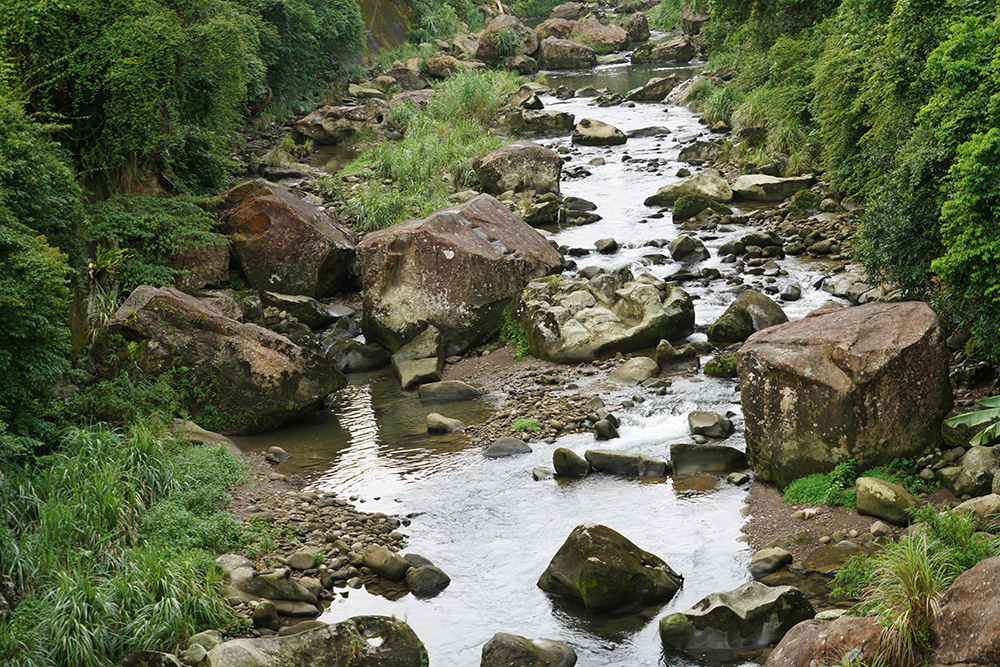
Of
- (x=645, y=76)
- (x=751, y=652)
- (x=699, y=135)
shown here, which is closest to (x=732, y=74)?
(x=699, y=135)

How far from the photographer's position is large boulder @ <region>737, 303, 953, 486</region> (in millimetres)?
8625

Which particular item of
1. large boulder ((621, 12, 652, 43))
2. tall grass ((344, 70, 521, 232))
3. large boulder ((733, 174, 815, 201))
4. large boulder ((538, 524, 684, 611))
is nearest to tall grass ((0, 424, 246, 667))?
large boulder ((538, 524, 684, 611))

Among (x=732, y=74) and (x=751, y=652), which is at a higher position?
(x=732, y=74)

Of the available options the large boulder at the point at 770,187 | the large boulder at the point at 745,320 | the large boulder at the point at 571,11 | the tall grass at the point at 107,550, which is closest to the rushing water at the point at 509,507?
the large boulder at the point at 745,320

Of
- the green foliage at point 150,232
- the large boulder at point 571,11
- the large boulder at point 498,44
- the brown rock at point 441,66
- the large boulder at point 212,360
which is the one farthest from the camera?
the large boulder at point 571,11

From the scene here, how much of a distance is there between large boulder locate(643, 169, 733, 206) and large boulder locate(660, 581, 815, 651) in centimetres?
1438

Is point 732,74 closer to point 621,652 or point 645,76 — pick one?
point 645,76

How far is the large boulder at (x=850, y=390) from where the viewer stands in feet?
28.3

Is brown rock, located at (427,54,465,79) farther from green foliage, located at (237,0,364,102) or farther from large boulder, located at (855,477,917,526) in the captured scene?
large boulder, located at (855,477,917,526)

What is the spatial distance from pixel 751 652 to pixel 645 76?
34291mm

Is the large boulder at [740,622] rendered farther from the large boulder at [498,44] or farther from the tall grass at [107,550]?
the large boulder at [498,44]

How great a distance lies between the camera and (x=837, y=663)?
18.6 feet

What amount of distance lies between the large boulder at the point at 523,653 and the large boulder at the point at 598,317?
7.12 metres

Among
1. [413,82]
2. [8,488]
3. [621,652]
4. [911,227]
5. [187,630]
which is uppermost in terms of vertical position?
[413,82]
